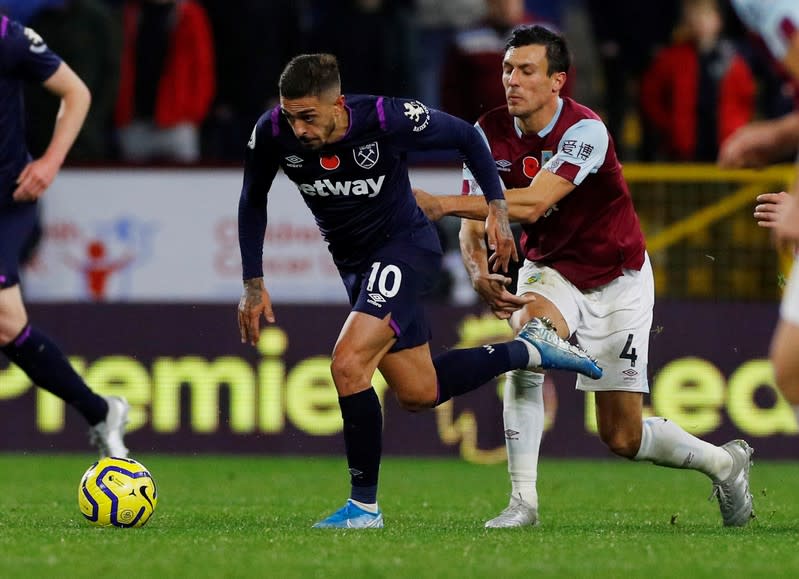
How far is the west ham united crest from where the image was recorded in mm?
7512

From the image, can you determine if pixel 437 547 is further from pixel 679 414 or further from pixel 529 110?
pixel 679 414

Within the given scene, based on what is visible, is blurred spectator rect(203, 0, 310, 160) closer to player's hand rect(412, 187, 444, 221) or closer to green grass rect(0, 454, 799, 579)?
green grass rect(0, 454, 799, 579)

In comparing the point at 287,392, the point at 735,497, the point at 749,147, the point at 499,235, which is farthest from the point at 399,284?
the point at 287,392

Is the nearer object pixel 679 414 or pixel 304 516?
pixel 304 516

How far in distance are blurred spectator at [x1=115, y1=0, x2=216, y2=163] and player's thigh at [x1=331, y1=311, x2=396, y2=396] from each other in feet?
18.9

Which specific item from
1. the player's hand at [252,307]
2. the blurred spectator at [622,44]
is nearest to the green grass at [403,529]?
the player's hand at [252,307]

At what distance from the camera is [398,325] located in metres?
7.50

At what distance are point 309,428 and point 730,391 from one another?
9.81ft

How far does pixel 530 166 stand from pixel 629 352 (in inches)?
38.7

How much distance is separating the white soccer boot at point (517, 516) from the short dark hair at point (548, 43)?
1983 mm

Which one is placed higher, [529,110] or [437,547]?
[529,110]

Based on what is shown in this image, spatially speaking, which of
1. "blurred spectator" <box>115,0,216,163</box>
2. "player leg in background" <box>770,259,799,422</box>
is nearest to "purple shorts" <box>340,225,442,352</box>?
"player leg in background" <box>770,259,799,422</box>

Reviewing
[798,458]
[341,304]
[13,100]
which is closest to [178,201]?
A: [341,304]

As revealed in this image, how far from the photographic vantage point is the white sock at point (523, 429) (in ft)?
25.7
